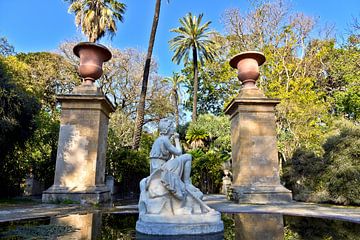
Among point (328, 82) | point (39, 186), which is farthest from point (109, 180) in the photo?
point (328, 82)

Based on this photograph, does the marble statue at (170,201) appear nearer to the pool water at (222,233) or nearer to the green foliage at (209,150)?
the pool water at (222,233)

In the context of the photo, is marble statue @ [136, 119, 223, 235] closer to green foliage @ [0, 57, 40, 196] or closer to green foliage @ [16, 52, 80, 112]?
green foliage @ [0, 57, 40, 196]

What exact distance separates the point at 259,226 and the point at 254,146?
444cm

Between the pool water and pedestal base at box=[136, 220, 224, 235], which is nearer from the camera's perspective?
the pool water

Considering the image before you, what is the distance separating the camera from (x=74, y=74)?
2375cm

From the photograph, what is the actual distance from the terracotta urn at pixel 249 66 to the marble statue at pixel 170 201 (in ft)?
16.9

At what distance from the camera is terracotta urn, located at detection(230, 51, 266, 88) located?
9250 mm

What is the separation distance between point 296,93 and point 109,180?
11722mm

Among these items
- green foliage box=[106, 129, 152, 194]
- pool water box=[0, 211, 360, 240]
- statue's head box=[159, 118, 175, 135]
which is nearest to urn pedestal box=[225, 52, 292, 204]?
pool water box=[0, 211, 360, 240]

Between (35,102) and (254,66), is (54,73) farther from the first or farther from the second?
(254,66)

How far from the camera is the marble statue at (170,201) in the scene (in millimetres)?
4168

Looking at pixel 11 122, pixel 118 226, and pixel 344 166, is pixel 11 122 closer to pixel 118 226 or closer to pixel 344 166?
pixel 118 226

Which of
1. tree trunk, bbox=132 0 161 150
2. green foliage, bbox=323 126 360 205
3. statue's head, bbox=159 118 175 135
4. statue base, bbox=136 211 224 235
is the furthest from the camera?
tree trunk, bbox=132 0 161 150

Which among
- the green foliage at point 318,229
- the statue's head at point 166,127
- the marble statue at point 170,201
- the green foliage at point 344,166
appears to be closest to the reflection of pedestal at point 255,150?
the green foliage at point 344,166
